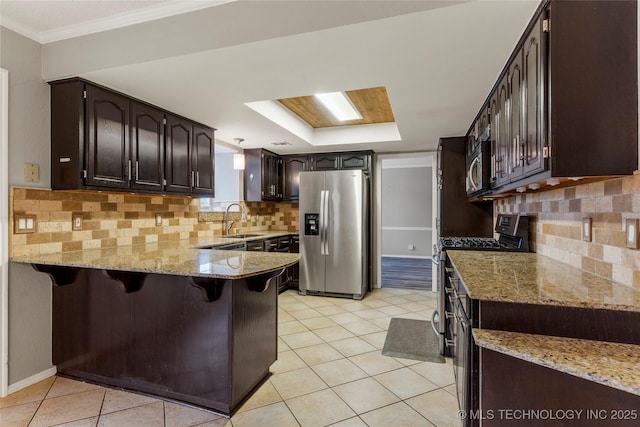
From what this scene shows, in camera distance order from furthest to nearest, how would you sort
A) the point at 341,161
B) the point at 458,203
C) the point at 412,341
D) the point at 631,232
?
the point at 341,161
the point at 458,203
the point at 412,341
the point at 631,232

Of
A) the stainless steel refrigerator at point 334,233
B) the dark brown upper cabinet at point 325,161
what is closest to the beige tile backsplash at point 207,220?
the stainless steel refrigerator at point 334,233

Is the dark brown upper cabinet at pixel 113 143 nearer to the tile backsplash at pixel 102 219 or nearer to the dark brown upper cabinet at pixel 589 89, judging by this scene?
the tile backsplash at pixel 102 219

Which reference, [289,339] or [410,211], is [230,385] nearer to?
[289,339]

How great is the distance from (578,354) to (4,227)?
303cm

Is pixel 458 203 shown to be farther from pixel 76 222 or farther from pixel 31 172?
pixel 31 172

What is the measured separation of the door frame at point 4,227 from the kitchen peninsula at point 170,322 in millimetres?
131

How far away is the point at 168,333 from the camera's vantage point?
204 centimetres

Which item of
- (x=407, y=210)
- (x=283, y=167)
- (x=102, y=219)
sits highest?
(x=283, y=167)

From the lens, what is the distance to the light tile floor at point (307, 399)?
1.83m

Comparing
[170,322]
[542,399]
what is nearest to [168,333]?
[170,322]

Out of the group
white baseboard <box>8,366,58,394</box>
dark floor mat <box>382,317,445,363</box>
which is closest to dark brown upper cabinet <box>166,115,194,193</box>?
white baseboard <box>8,366,58,394</box>

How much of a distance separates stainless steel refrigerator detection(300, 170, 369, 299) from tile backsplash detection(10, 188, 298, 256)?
1245 mm

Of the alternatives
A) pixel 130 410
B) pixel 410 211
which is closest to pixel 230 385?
pixel 130 410

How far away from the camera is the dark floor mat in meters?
2.65
